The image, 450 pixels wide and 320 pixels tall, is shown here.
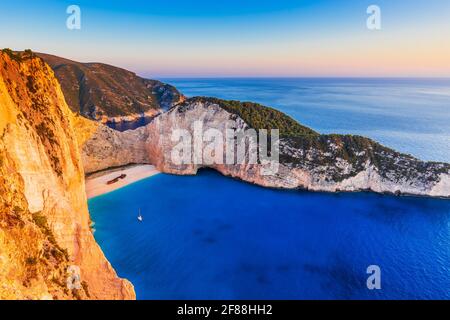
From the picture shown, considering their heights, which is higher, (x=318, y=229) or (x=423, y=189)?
(x=423, y=189)

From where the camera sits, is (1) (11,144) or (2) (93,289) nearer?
(1) (11,144)

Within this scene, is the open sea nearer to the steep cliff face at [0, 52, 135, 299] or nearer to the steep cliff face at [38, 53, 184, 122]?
the steep cliff face at [0, 52, 135, 299]

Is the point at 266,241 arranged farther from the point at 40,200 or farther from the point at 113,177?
the point at 113,177

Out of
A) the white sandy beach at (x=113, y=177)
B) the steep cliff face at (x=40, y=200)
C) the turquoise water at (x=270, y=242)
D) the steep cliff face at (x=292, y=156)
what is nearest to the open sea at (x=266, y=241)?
the turquoise water at (x=270, y=242)

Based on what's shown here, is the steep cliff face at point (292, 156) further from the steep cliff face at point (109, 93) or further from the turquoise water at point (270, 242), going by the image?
the steep cliff face at point (109, 93)
